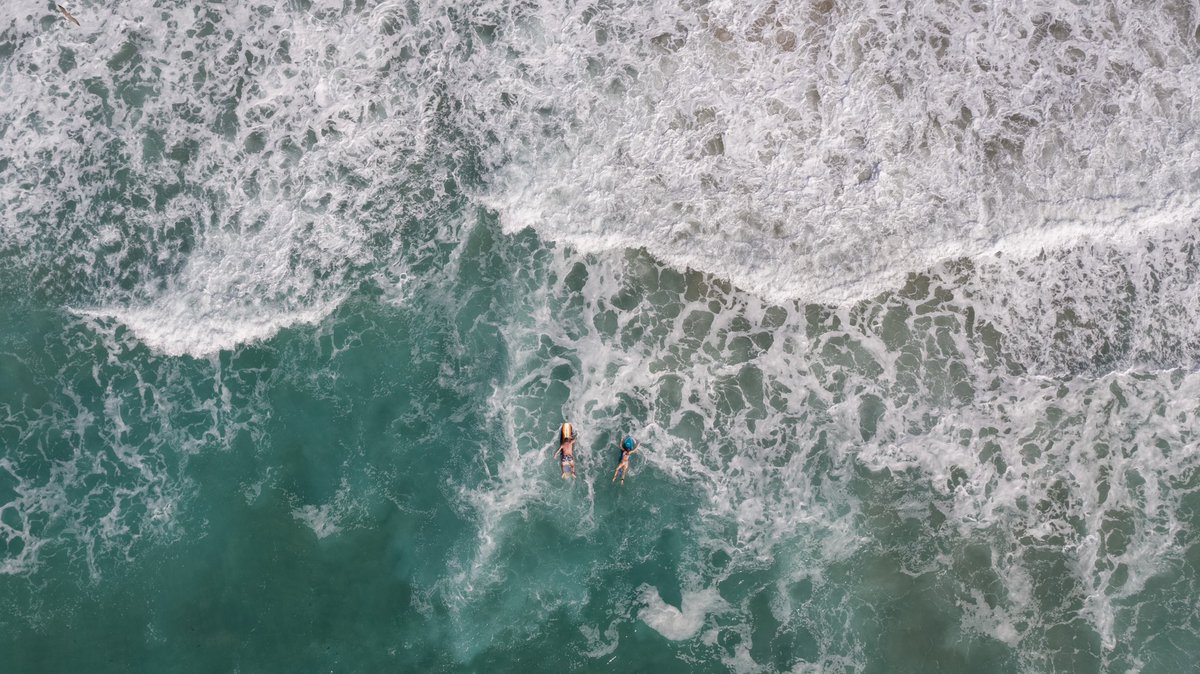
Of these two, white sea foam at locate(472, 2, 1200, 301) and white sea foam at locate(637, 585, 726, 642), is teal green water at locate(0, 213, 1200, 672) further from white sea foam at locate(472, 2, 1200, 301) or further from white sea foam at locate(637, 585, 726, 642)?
white sea foam at locate(472, 2, 1200, 301)

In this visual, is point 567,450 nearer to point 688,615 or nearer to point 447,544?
point 447,544

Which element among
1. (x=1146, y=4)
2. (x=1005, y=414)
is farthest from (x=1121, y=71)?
(x=1005, y=414)

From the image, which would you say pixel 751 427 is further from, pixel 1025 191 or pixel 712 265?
pixel 1025 191

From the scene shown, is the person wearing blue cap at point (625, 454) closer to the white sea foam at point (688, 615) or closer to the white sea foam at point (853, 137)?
the white sea foam at point (688, 615)

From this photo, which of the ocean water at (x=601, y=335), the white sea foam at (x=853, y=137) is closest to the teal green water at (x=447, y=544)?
the ocean water at (x=601, y=335)

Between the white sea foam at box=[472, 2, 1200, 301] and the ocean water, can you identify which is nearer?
the ocean water

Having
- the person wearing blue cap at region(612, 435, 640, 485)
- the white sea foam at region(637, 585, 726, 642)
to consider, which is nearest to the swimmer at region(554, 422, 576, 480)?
the person wearing blue cap at region(612, 435, 640, 485)
